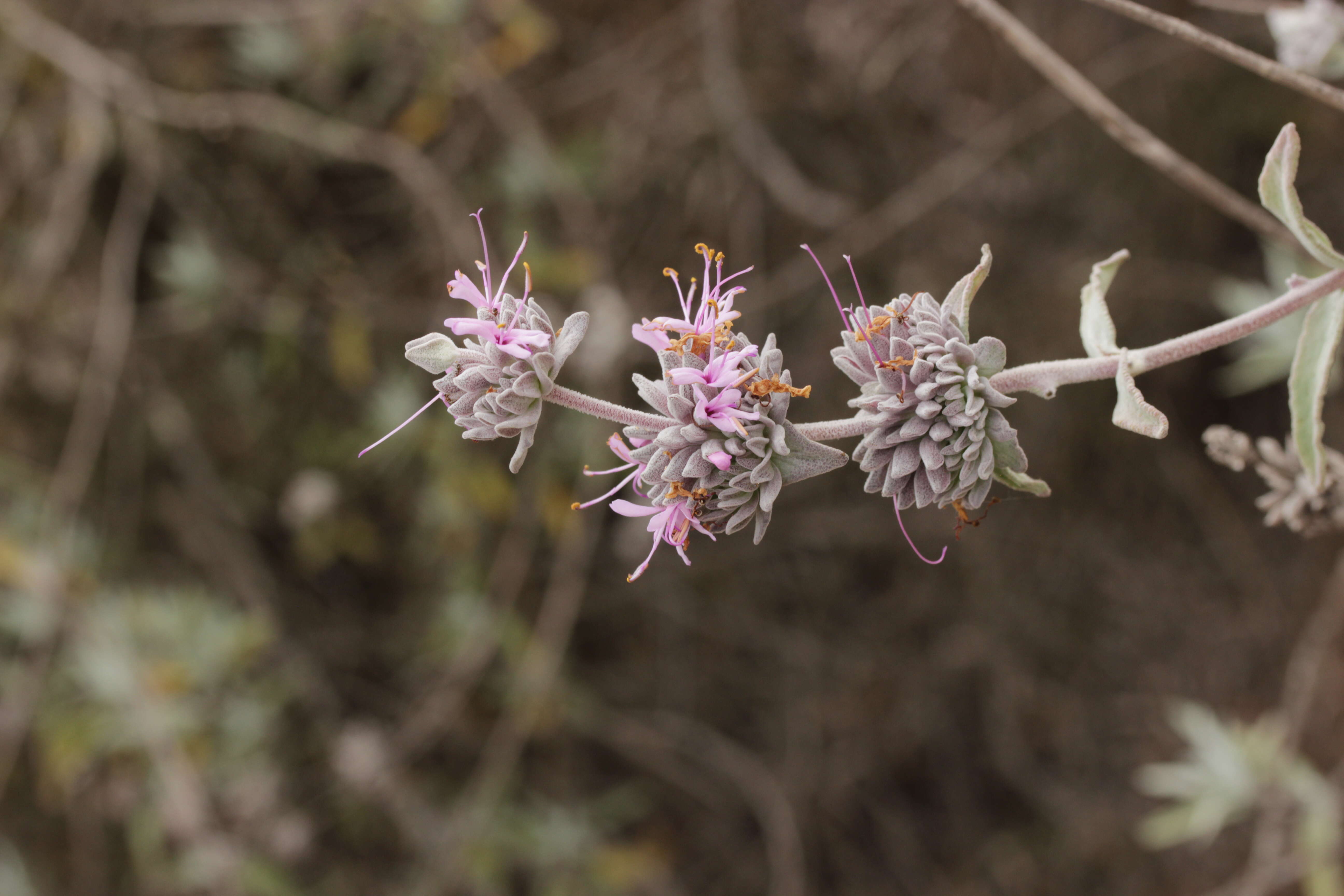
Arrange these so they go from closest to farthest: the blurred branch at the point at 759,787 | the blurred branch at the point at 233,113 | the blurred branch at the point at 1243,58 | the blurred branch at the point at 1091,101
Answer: the blurred branch at the point at 1243,58
the blurred branch at the point at 1091,101
the blurred branch at the point at 233,113
the blurred branch at the point at 759,787

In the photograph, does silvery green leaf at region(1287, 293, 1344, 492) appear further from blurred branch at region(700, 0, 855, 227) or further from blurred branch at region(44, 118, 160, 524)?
blurred branch at region(44, 118, 160, 524)

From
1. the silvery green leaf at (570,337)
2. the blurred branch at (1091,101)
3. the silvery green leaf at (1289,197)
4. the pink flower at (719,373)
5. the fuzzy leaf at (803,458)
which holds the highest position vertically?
the blurred branch at (1091,101)

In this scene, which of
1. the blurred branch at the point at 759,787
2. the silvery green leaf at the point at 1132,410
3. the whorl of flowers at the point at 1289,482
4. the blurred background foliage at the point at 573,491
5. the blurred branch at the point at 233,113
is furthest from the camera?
the blurred branch at the point at 759,787

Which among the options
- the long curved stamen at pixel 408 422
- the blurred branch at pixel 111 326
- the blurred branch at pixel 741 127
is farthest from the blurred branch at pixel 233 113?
the long curved stamen at pixel 408 422

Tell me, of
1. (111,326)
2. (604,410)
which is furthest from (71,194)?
(604,410)

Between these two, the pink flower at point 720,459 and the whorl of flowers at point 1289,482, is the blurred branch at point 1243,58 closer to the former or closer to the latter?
the whorl of flowers at point 1289,482

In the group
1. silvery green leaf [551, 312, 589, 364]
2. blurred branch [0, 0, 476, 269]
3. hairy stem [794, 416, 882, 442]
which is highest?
blurred branch [0, 0, 476, 269]

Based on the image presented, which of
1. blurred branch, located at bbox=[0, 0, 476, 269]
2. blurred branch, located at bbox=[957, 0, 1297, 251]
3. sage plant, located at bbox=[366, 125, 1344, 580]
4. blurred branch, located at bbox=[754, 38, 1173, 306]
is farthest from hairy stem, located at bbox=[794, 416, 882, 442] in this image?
blurred branch, located at bbox=[0, 0, 476, 269]

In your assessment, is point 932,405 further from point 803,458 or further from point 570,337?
point 570,337
